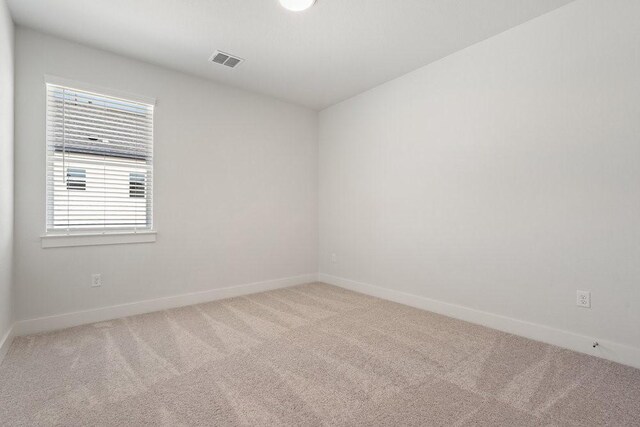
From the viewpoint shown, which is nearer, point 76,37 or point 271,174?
point 76,37

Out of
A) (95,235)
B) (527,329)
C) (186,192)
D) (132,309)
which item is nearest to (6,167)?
(95,235)

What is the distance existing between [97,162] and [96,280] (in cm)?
113

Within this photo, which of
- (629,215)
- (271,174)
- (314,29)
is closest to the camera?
(629,215)

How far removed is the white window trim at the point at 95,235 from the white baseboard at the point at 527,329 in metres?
2.76

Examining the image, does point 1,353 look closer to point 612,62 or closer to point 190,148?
point 190,148

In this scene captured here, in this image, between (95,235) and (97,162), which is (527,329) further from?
(97,162)

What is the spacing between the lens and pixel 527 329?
2582 mm

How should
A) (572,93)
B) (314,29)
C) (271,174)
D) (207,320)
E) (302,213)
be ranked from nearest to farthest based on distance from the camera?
1. (572,93)
2. (314,29)
3. (207,320)
4. (271,174)
5. (302,213)

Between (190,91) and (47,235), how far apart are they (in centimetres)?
199

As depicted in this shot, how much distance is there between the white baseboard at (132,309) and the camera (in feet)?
8.75

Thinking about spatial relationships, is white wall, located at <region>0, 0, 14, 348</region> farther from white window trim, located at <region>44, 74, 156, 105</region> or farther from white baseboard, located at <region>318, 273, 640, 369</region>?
white baseboard, located at <region>318, 273, 640, 369</region>

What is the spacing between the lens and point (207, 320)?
299 cm

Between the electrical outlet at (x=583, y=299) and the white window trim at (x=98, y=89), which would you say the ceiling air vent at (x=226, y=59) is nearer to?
the white window trim at (x=98, y=89)

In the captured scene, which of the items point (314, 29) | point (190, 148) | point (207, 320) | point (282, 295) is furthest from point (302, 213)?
point (314, 29)
